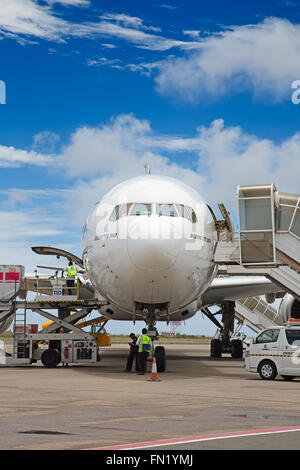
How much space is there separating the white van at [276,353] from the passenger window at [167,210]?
162 inches

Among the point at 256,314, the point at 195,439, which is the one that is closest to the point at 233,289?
the point at 256,314

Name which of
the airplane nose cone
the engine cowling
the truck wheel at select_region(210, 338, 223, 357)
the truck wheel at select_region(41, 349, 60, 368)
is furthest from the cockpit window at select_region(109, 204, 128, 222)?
the truck wheel at select_region(210, 338, 223, 357)

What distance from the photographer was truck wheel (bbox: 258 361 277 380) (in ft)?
56.4

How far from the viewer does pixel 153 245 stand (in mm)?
15438

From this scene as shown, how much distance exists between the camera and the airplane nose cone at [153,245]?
15.5 meters

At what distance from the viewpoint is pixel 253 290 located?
28.6 meters

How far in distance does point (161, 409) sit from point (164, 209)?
23.8 feet

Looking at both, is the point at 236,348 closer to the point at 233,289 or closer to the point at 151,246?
the point at 233,289

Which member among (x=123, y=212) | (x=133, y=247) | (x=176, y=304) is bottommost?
(x=176, y=304)

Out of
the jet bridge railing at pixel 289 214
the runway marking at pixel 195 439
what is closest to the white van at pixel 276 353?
the jet bridge railing at pixel 289 214

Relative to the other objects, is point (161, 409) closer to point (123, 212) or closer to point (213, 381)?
point (213, 381)

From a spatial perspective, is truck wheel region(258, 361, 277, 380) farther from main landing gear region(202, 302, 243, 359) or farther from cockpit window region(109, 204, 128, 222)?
main landing gear region(202, 302, 243, 359)

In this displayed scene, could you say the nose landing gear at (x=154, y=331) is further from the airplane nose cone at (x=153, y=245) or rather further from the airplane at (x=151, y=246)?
the airplane nose cone at (x=153, y=245)
